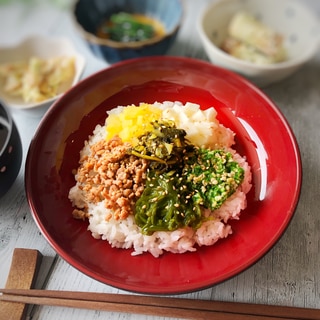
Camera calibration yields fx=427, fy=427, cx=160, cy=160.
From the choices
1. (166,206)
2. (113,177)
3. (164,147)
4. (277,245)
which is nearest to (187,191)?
(166,206)

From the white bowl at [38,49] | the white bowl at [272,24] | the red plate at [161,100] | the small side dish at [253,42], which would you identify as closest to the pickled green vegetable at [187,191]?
the red plate at [161,100]

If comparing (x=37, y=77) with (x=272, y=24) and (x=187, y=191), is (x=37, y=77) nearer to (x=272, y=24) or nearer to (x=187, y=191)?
(x=187, y=191)

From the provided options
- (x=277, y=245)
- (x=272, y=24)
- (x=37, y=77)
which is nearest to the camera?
(x=277, y=245)

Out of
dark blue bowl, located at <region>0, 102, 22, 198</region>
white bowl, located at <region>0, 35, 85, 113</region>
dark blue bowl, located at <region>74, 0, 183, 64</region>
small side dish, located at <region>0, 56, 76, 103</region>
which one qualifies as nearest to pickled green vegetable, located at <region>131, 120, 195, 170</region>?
dark blue bowl, located at <region>0, 102, 22, 198</region>

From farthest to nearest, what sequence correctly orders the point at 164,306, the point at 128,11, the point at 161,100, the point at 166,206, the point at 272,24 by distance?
the point at 128,11 < the point at 272,24 < the point at 161,100 < the point at 166,206 < the point at 164,306

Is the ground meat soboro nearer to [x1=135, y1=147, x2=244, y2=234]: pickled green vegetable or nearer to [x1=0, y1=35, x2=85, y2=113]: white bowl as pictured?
[x1=135, y1=147, x2=244, y2=234]: pickled green vegetable

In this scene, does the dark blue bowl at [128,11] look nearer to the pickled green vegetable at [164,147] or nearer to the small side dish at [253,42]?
the small side dish at [253,42]

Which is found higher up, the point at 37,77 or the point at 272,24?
the point at 37,77

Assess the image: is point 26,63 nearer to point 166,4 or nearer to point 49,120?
point 49,120
